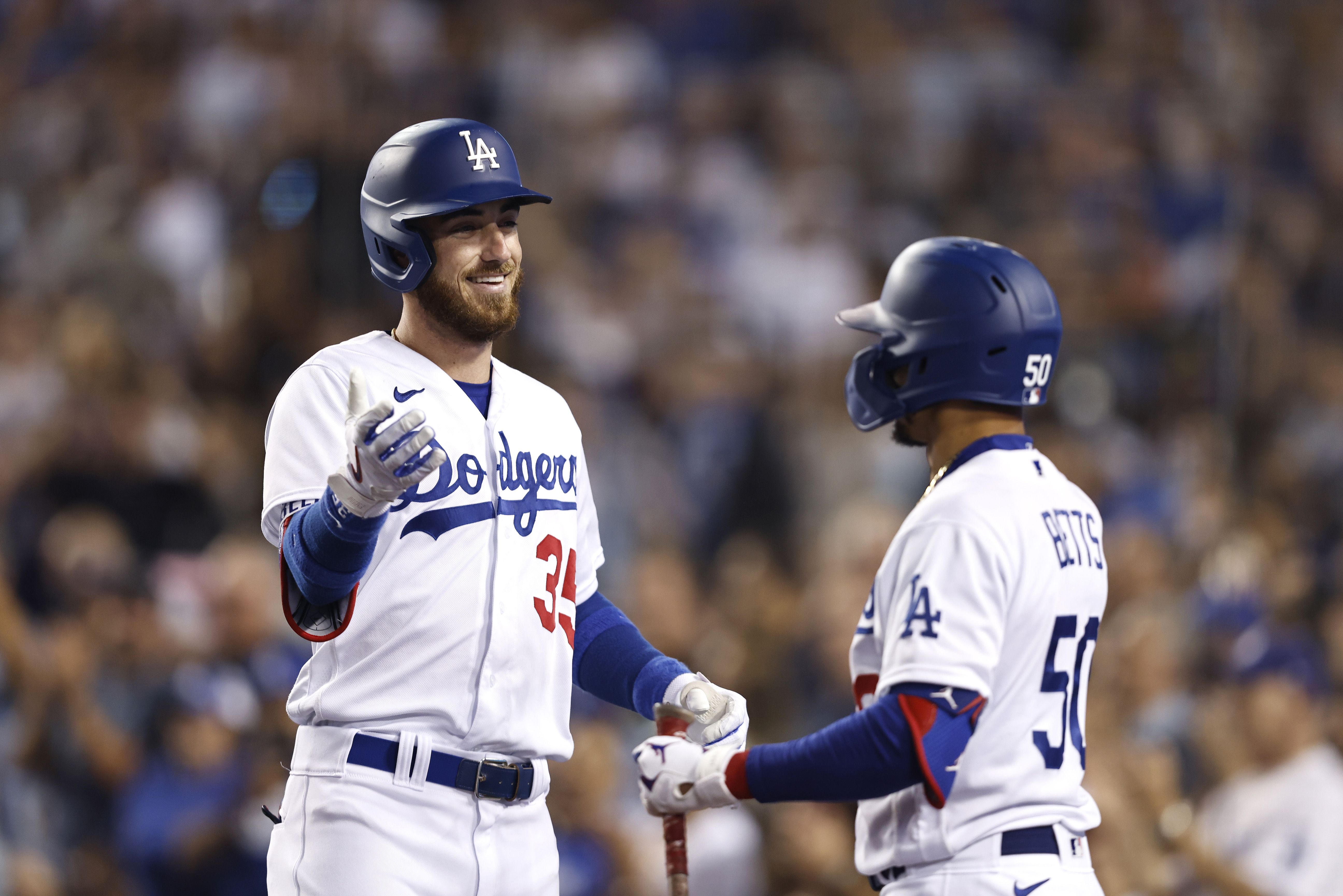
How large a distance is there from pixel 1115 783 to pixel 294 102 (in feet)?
19.6

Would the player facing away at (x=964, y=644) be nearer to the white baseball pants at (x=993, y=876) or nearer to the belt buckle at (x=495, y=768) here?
the white baseball pants at (x=993, y=876)

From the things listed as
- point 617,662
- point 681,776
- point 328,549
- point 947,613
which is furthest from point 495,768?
point 947,613

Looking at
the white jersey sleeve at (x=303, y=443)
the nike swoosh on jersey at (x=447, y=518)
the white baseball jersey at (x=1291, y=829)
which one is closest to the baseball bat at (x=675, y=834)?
the nike swoosh on jersey at (x=447, y=518)

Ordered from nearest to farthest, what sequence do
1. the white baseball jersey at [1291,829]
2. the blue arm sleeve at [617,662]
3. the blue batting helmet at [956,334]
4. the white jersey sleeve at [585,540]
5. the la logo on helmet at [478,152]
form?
1. the blue batting helmet at [956,334]
2. the la logo on helmet at [478,152]
3. the blue arm sleeve at [617,662]
4. the white jersey sleeve at [585,540]
5. the white baseball jersey at [1291,829]

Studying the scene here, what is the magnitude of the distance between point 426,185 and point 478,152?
0.16m

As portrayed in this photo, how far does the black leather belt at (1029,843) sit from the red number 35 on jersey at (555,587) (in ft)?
3.25

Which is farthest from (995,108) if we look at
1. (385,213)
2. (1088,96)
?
(385,213)

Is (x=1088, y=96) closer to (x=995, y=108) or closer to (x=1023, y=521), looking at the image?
(x=995, y=108)

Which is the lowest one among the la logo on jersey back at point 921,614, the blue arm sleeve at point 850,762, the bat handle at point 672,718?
the blue arm sleeve at point 850,762

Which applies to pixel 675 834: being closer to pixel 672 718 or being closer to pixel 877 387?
pixel 672 718

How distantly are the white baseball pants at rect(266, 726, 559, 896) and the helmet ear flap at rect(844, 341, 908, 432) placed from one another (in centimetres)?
119

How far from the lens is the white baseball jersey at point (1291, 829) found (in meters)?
→ 6.38

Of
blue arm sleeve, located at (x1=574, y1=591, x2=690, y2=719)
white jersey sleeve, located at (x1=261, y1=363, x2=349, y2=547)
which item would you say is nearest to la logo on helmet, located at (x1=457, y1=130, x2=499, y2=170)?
white jersey sleeve, located at (x1=261, y1=363, x2=349, y2=547)

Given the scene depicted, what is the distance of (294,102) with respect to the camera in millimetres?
9312
